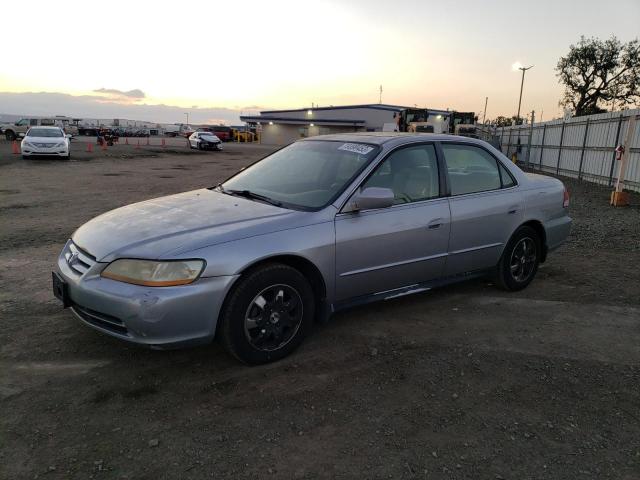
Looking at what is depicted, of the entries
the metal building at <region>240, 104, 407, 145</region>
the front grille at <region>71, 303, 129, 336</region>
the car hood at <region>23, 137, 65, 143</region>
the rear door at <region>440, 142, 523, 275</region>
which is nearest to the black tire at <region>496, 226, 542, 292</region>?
the rear door at <region>440, 142, 523, 275</region>

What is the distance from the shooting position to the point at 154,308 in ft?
9.75

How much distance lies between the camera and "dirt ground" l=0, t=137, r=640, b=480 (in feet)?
8.16

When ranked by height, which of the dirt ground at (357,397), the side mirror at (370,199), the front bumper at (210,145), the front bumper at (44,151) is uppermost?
the side mirror at (370,199)

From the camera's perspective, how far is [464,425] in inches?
111

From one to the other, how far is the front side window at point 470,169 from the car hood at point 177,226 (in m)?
1.71

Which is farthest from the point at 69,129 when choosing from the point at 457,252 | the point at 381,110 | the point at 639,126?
the point at 457,252

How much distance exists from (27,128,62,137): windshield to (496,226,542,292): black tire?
Answer: 68.8ft

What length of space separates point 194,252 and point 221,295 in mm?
325

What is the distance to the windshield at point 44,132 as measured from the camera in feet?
66.6

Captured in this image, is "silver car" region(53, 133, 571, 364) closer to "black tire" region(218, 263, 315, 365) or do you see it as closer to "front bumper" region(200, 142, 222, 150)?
"black tire" region(218, 263, 315, 365)

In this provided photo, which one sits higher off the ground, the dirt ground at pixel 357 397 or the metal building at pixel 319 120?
the metal building at pixel 319 120

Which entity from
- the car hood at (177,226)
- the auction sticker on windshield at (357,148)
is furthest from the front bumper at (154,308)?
the auction sticker on windshield at (357,148)

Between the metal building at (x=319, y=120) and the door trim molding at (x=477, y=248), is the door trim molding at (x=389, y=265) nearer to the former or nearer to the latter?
the door trim molding at (x=477, y=248)

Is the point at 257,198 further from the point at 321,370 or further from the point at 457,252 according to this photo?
the point at 457,252
